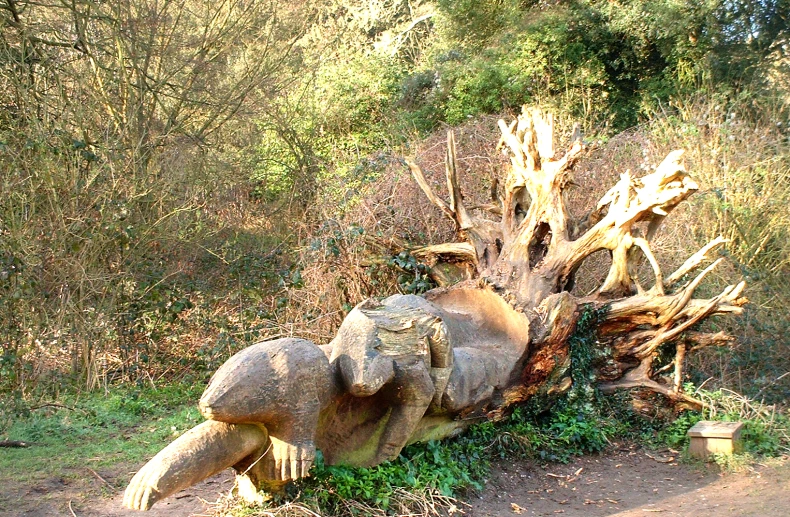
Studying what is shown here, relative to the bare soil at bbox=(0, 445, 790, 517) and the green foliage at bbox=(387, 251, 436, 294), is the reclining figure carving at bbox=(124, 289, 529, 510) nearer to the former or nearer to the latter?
the bare soil at bbox=(0, 445, 790, 517)

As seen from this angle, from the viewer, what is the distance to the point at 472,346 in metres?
6.79

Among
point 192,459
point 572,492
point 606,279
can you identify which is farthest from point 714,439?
point 192,459

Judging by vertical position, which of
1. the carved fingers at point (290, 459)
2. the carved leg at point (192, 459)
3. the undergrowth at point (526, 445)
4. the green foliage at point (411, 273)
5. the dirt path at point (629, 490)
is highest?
the green foliage at point (411, 273)

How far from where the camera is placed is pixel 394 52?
61.7 feet

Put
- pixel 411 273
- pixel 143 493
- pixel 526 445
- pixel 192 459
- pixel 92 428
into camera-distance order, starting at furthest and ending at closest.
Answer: pixel 411 273, pixel 92 428, pixel 526 445, pixel 192 459, pixel 143 493

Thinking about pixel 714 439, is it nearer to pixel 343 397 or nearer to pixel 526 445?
pixel 526 445

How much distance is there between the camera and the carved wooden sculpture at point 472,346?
4.56 m

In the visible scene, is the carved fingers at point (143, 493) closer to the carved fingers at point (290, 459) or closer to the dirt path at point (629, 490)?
the carved fingers at point (290, 459)

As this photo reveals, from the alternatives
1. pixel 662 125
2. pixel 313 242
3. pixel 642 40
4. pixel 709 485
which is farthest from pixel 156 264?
pixel 642 40

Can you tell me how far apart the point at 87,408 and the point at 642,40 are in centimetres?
1221

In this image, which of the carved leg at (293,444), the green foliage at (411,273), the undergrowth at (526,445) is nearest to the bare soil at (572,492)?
the undergrowth at (526,445)

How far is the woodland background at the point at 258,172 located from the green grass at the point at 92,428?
294 millimetres

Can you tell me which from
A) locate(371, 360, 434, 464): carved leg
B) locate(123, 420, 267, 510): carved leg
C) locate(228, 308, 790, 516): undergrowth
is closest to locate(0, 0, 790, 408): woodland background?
locate(228, 308, 790, 516): undergrowth

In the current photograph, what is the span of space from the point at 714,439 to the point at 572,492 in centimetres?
147
